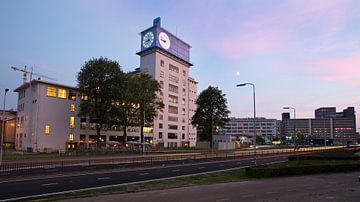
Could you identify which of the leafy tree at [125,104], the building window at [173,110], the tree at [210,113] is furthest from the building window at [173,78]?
the leafy tree at [125,104]

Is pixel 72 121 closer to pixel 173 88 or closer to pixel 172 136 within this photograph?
pixel 172 136

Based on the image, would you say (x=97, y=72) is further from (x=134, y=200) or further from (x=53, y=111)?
(x=134, y=200)

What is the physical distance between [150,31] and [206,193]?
351 ft

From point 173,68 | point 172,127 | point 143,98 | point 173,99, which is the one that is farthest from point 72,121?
point 173,68

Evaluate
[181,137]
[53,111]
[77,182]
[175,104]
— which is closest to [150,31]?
[175,104]

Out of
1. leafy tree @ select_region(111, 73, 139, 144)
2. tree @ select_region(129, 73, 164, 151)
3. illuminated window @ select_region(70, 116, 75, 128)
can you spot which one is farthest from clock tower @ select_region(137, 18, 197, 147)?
illuminated window @ select_region(70, 116, 75, 128)

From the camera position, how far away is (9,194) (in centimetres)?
1959

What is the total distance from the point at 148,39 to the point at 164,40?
6623mm

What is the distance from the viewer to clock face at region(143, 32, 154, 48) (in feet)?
387

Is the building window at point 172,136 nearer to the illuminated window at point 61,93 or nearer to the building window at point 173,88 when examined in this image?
the building window at point 173,88

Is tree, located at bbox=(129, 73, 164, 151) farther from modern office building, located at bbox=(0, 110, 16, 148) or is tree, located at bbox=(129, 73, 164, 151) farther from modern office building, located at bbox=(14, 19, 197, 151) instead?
modern office building, located at bbox=(0, 110, 16, 148)

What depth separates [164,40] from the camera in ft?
396

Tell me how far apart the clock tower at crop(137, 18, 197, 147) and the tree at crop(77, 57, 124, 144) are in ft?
110

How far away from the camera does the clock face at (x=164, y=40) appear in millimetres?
118875
